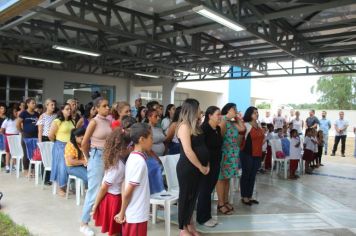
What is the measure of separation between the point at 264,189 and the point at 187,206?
3.23m

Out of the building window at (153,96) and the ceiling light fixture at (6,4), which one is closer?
the ceiling light fixture at (6,4)

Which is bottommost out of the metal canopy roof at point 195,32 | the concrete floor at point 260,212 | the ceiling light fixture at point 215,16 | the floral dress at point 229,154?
the concrete floor at point 260,212

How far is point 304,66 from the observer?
38.0 feet

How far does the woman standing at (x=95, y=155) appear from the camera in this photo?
3.40 metres

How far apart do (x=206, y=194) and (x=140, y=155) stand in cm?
153

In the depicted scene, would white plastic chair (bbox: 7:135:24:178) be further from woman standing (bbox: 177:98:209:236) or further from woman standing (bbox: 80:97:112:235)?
woman standing (bbox: 177:98:209:236)

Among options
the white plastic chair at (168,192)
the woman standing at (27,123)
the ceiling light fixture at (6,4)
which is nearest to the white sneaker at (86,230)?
the white plastic chair at (168,192)

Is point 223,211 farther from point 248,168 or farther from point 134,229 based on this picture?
point 134,229

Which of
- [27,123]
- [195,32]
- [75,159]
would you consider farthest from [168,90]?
[75,159]

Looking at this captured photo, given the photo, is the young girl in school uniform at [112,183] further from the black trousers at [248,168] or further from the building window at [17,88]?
the building window at [17,88]

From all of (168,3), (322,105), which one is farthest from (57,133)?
(322,105)

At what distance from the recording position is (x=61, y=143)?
16.1 ft

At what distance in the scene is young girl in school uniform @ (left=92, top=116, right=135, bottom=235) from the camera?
2729 millimetres

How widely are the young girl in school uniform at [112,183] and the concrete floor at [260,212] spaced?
94 centimetres
